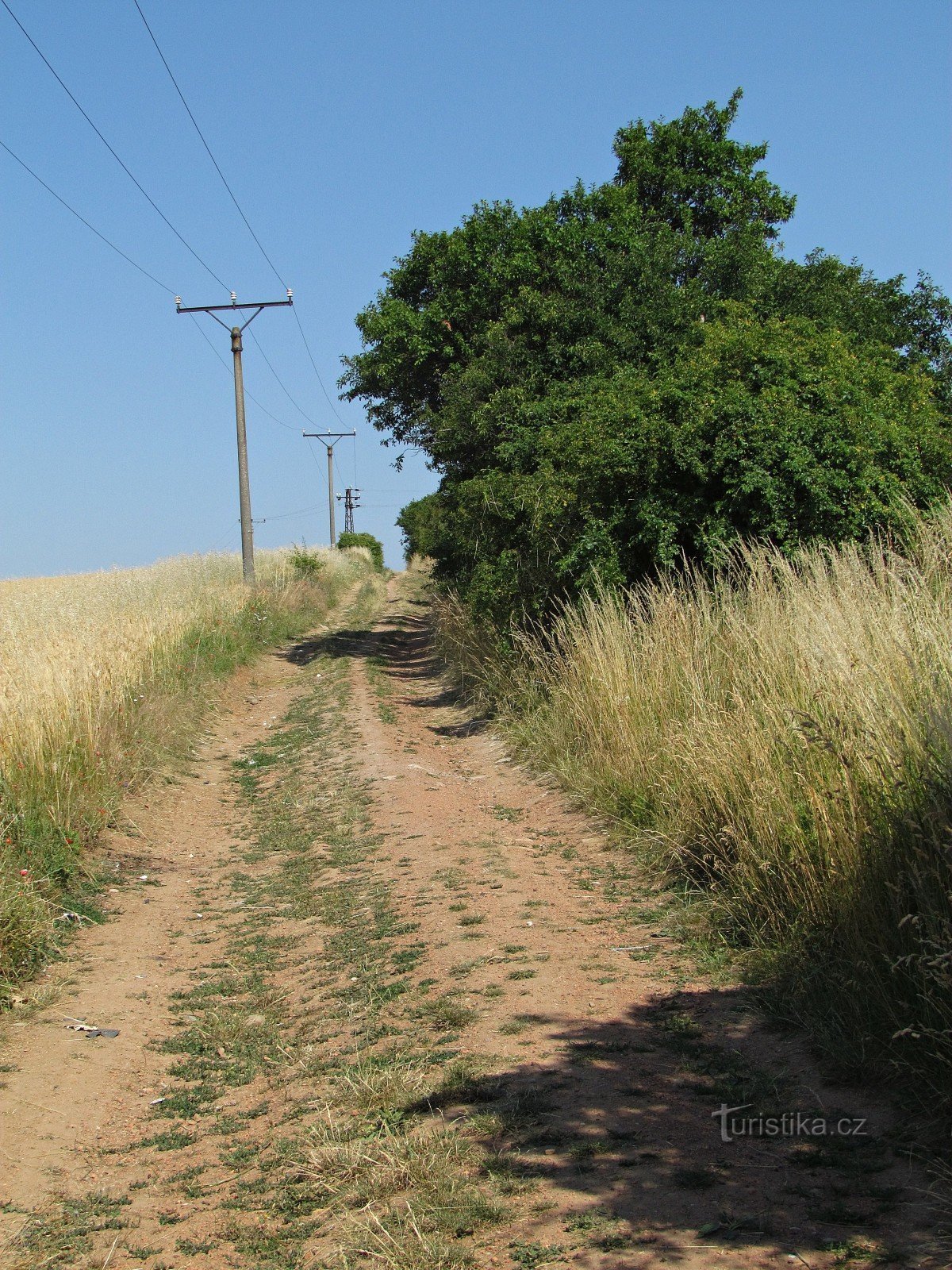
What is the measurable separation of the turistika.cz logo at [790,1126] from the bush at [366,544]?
54.5 metres

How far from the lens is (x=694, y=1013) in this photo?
13.9ft

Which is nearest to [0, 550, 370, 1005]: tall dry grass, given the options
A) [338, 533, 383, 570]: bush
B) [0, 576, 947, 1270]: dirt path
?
[0, 576, 947, 1270]: dirt path

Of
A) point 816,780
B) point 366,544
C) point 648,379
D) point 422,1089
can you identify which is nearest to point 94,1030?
point 422,1089

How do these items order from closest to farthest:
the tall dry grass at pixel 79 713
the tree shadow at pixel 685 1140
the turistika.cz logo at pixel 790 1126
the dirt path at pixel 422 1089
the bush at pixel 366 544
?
the tree shadow at pixel 685 1140
the dirt path at pixel 422 1089
the turistika.cz logo at pixel 790 1126
the tall dry grass at pixel 79 713
the bush at pixel 366 544

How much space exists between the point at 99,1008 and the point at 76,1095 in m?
0.97

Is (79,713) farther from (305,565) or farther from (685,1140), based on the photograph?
(305,565)

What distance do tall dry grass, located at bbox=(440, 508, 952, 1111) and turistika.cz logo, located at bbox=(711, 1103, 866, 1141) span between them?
10.5 inches

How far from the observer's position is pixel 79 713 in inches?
325

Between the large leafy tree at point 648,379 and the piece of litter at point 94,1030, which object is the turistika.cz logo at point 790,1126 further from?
the large leafy tree at point 648,379

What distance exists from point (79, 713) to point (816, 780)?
5.93 metres

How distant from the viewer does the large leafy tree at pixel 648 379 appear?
9297 mm

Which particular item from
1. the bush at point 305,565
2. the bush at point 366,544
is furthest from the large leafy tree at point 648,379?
the bush at point 366,544

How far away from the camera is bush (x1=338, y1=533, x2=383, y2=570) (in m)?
59.4

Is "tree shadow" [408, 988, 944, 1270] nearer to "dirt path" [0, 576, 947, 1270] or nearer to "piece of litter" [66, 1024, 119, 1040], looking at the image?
"dirt path" [0, 576, 947, 1270]
